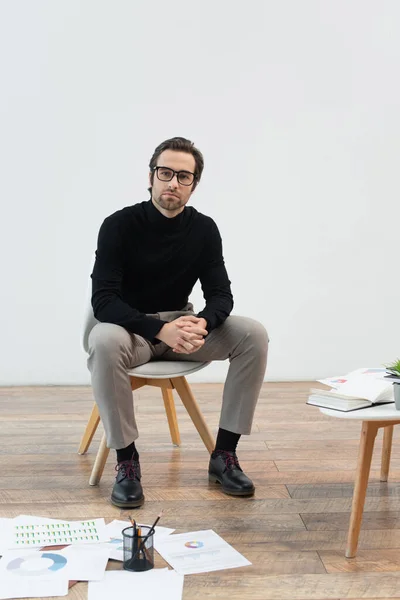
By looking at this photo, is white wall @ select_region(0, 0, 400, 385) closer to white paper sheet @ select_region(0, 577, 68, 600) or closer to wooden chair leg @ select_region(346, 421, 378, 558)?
wooden chair leg @ select_region(346, 421, 378, 558)

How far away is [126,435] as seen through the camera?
8.26 ft

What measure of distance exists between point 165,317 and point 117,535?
873mm

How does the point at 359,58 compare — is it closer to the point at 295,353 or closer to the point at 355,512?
the point at 295,353

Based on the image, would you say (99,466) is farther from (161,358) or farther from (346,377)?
(346,377)

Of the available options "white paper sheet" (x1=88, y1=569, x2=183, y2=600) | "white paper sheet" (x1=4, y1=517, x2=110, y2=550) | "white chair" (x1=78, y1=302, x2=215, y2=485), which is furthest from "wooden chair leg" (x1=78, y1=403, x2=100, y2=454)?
"white paper sheet" (x1=88, y1=569, x2=183, y2=600)

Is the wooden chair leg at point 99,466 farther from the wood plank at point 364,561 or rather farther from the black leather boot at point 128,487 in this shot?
the wood plank at point 364,561

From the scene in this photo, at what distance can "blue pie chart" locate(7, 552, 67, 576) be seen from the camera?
6.43 feet

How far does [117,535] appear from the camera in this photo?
2.20m

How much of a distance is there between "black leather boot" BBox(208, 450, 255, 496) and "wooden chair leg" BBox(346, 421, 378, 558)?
56 cm

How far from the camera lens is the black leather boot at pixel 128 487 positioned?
246cm

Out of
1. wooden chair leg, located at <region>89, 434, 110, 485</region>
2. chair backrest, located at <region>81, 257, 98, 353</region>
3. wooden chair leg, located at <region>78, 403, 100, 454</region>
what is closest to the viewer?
wooden chair leg, located at <region>89, 434, 110, 485</region>

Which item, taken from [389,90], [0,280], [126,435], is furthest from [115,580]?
[389,90]

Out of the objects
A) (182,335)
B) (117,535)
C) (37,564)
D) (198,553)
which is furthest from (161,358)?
(37,564)

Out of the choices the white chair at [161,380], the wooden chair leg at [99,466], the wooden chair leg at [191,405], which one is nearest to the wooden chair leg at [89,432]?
the white chair at [161,380]
